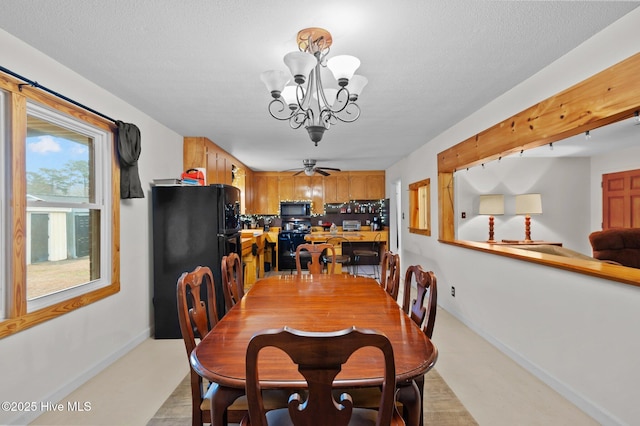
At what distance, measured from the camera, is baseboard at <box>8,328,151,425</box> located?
5.95 ft

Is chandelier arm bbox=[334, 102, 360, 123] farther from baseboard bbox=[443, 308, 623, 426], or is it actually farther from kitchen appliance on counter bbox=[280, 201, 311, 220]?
kitchen appliance on counter bbox=[280, 201, 311, 220]

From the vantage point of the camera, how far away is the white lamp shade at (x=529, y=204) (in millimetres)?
4559

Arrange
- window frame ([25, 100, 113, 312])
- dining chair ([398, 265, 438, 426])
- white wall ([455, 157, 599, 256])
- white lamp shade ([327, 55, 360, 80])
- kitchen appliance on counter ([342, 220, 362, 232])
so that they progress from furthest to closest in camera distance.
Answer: kitchen appliance on counter ([342, 220, 362, 232])
white wall ([455, 157, 599, 256])
window frame ([25, 100, 113, 312])
white lamp shade ([327, 55, 360, 80])
dining chair ([398, 265, 438, 426])

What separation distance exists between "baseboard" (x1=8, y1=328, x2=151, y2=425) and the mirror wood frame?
346 centimetres

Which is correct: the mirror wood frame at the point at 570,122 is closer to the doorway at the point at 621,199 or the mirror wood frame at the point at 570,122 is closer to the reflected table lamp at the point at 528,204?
the reflected table lamp at the point at 528,204

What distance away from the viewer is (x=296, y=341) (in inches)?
31.3

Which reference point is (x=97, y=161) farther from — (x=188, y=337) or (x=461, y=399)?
(x=461, y=399)

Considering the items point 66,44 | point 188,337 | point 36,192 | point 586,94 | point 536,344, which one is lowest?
point 536,344

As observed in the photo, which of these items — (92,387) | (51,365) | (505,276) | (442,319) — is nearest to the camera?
(51,365)

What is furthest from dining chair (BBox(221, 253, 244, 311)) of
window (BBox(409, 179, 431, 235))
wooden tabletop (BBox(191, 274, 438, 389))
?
window (BBox(409, 179, 431, 235))

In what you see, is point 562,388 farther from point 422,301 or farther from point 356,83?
point 356,83

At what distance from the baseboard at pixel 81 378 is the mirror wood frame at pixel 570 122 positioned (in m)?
3.46

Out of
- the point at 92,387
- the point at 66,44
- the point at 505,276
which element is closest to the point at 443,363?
the point at 505,276

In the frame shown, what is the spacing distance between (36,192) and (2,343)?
3.05 ft
